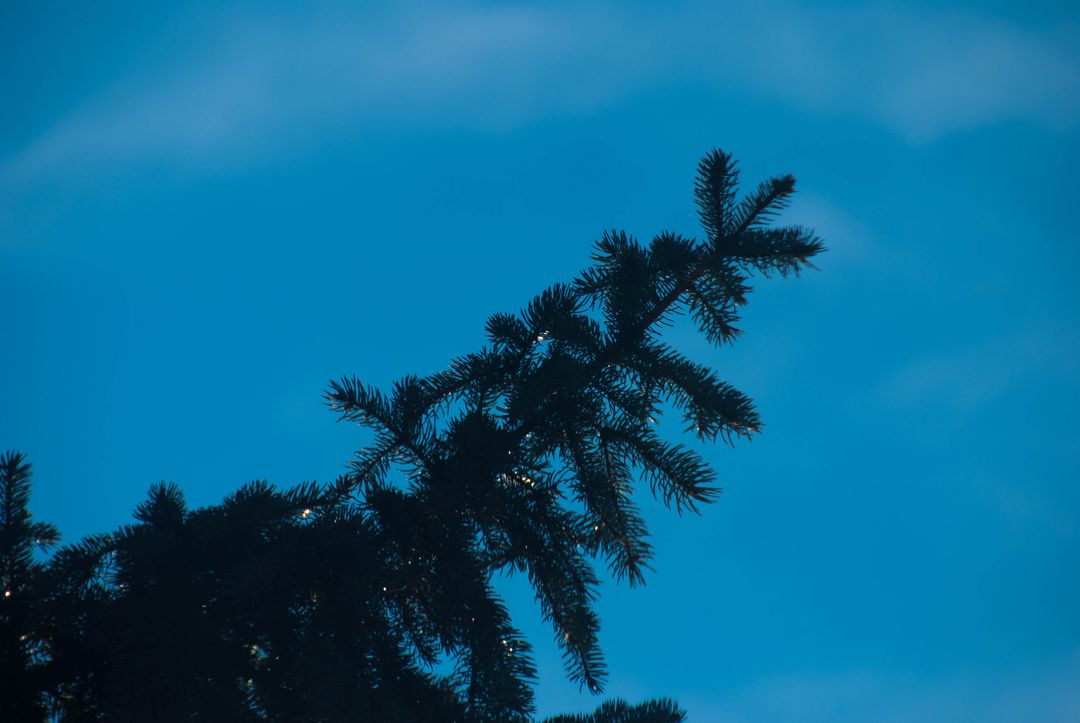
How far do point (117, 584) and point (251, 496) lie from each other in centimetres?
40

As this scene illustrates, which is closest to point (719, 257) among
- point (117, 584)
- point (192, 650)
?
point (192, 650)

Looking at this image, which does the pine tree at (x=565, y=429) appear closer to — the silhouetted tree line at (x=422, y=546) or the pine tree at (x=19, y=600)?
the silhouetted tree line at (x=422, y=546)

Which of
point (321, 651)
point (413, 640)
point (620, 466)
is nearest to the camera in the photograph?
point (321, 651)

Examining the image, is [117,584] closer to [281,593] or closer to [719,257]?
[281,593]

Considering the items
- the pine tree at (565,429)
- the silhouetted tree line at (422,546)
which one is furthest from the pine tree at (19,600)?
the pine tree at (565,429)

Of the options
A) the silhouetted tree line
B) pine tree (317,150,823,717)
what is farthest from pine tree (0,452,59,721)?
pine tree (317,150,823,717)

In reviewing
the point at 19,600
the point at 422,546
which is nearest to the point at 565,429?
the point at 422,546

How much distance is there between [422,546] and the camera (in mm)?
2262

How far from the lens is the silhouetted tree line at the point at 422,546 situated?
7.06ft

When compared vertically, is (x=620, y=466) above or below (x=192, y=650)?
above

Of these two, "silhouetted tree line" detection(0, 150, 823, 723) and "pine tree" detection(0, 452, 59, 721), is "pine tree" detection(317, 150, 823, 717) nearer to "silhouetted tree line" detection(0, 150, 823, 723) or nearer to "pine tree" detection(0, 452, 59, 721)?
"silhouetted tree line" detection(0, 150, 823, 723)

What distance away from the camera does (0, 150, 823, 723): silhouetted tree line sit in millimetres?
2150

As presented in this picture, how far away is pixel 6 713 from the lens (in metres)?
2.16

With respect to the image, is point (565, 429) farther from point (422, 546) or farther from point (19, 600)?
point (19, 600)
